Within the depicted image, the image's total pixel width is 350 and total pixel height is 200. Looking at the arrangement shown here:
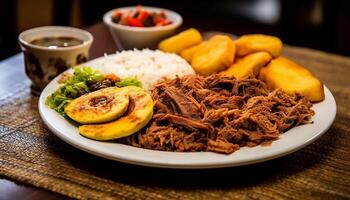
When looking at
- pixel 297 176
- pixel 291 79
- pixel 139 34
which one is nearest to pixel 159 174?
pixel 297 176

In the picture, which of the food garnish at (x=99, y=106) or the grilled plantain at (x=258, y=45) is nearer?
the food garnish at (x=99, y=106)

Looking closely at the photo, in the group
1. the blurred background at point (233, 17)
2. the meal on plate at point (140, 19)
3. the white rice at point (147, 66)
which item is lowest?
the blurred background at point (233, 17)

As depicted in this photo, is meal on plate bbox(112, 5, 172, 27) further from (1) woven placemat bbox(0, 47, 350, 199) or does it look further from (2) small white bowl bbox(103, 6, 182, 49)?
(1) woven placemat bbox(0, 47, 350, 199)

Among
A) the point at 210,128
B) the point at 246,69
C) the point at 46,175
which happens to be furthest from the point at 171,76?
the point at 46,175

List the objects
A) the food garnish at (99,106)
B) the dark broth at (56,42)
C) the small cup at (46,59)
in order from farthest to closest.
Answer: the dark broth at (56,42), the small cup at (46,59), the food garnish at (99,106)

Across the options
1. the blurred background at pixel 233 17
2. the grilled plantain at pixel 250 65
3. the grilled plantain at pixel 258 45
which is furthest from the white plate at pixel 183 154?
the blurred background at pixel 233 17

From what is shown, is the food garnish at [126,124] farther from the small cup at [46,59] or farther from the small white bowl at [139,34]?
the small white bowl at [139,34]
